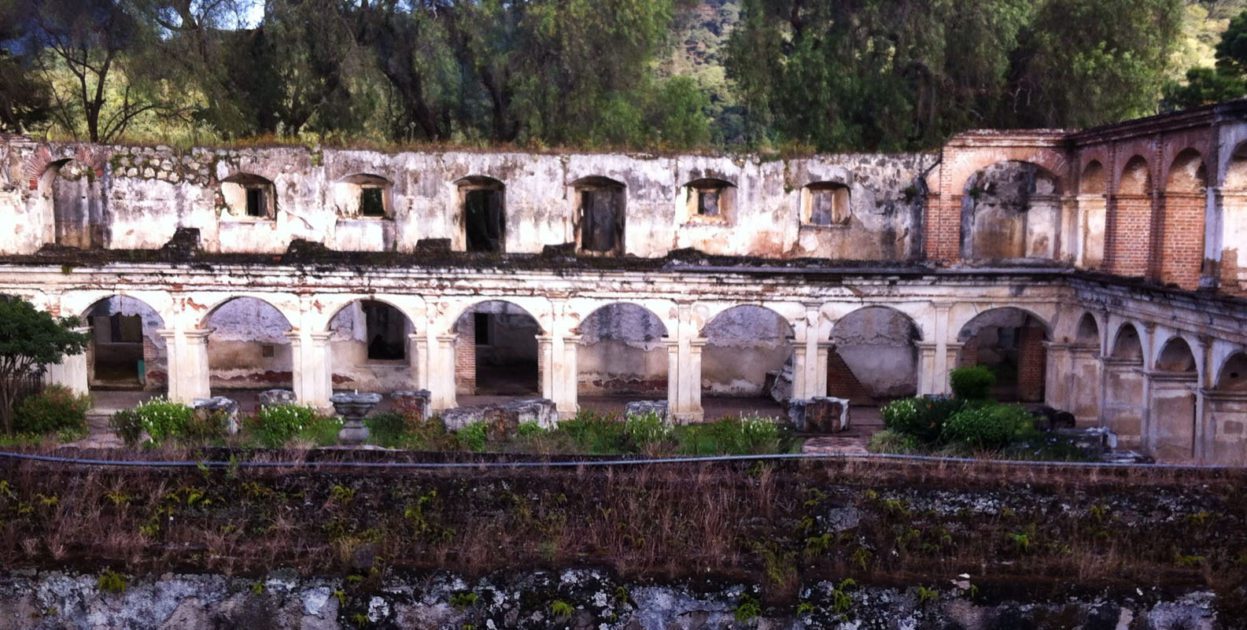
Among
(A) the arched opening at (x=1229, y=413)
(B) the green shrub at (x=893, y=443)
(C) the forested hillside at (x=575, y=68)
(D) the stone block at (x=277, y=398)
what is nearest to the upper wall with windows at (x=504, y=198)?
(C) the forested hillside at (x=575, y=68)

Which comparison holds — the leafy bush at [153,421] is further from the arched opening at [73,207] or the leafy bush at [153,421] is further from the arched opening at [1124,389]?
the arched opening at [1124,389]

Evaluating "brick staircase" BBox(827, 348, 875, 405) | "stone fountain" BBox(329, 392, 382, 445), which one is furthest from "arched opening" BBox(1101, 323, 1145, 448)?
"stone fountain" BBox(329, 392, 382, 445)

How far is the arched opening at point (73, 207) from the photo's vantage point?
78.2 ft

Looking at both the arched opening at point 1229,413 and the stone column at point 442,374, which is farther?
the stone column at point 442,374

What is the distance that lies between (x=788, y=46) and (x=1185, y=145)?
1271 cm

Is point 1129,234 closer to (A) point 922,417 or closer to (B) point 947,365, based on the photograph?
(B) point 947,365

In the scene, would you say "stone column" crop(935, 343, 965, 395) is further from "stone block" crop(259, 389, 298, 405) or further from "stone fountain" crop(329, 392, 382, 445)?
"stone block" crop(259, 389, 298, 405)

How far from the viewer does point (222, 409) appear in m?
20.5

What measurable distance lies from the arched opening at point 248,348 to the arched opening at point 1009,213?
616 inches

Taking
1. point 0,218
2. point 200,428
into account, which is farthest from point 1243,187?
point 0,218

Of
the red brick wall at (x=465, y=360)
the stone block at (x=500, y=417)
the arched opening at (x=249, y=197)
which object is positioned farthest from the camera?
the red brick wall at (x=465, y=360)

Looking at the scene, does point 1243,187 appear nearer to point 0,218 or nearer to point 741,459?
point 741,459

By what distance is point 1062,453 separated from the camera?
56.6 feet

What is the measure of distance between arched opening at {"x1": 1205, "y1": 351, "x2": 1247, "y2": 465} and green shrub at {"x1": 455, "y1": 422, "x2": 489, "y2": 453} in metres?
11.0
